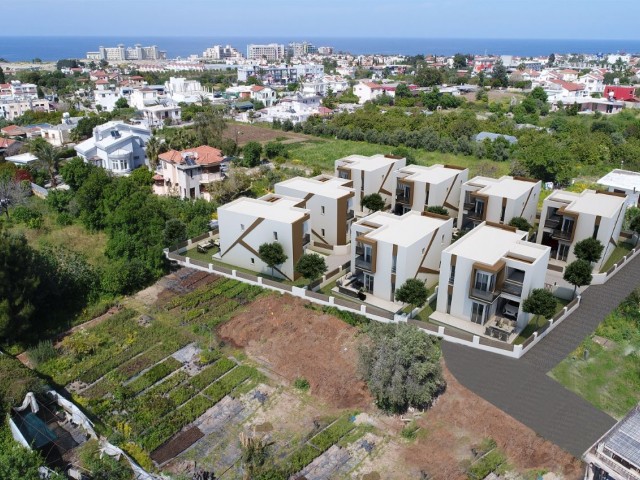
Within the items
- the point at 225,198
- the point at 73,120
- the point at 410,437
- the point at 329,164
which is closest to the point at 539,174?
the point at 329,164

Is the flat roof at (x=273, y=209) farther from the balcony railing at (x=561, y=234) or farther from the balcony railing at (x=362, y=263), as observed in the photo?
the balcony railing at (x=561, y=234)

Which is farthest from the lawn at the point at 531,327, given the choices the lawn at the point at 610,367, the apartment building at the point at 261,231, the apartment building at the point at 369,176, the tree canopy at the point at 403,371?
the apartment building at the point at 369,176

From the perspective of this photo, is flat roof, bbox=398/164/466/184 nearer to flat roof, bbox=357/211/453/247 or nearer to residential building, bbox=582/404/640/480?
flat roof, bbox=357/211/453/247

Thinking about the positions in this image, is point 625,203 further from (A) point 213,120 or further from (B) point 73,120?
(B) point 73,120

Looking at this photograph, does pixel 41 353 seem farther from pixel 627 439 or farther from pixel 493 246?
pixel 627 439

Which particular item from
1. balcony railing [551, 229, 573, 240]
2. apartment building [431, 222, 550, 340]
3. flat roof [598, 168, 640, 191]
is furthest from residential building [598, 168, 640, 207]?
apartment building [431, 222, 550, 340]

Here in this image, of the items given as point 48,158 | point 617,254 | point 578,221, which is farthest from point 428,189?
point 48,158
